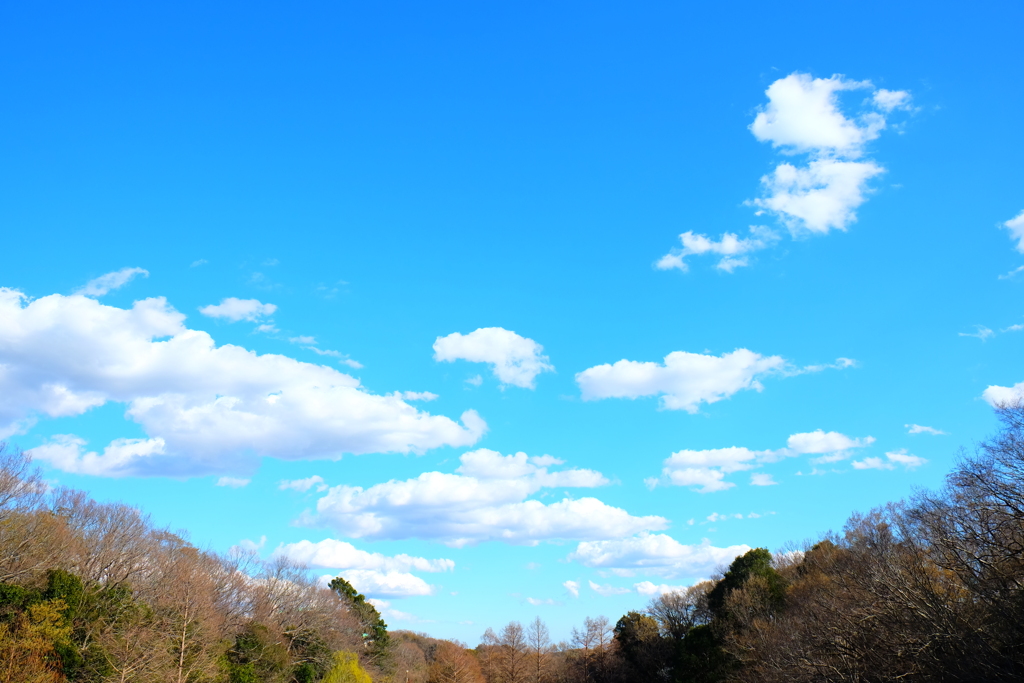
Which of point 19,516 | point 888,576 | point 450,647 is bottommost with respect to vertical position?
point 450,647

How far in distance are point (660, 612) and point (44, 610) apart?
273ft

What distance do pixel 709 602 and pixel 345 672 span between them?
142 feet

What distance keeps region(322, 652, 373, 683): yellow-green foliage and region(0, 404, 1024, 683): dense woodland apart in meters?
0.26

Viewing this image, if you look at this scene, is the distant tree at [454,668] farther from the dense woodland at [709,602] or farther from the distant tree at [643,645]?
the distant tree at [643,645]

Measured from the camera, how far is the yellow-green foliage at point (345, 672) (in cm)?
7125

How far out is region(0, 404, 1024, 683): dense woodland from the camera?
3300 cm

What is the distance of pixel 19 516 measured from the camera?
43969mm

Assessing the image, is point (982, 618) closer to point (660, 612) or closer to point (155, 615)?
point (155, 615)

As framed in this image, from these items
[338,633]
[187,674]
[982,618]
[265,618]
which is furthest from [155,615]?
[982,618]

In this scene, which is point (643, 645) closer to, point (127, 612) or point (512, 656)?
point (512, 656)

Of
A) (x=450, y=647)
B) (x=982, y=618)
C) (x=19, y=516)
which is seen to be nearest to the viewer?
(x=982, y=618)

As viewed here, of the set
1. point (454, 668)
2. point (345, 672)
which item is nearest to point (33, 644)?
point (345, 672)

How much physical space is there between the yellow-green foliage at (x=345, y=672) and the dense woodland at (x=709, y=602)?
0.85 ft

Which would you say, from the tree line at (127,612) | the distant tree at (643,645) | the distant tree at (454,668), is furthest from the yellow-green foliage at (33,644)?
the distant tree at (643,645)
